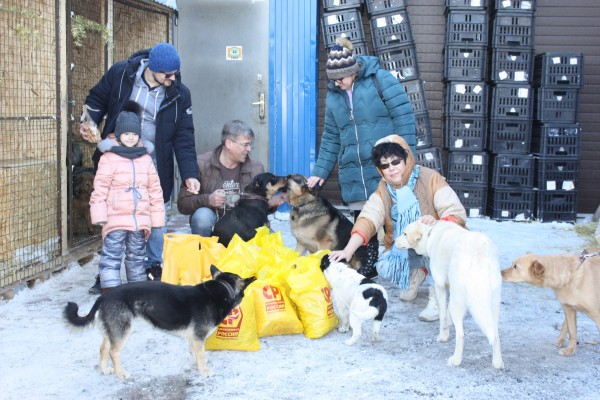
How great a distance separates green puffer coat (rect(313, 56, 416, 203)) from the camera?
5082 mm

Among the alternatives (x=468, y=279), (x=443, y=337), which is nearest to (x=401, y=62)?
(x=443, y=337)

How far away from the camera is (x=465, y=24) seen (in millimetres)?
7949

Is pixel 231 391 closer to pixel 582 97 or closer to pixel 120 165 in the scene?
pixel 120 165

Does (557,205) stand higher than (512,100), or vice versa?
(512,100)

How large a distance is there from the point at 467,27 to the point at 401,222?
173 inches

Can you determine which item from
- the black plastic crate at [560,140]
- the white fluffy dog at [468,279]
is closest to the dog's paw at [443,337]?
the white fluffy dog at [468,279]

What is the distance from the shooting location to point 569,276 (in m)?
3.52

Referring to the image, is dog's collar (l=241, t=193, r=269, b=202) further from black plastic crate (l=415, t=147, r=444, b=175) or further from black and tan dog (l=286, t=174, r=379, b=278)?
black plastic crate (l=415, t=147, r=444, b=175)

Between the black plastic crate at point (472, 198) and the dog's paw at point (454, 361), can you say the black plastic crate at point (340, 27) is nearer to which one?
the black plastic crate at point (472, 198)

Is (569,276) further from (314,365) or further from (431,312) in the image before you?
(314,365)

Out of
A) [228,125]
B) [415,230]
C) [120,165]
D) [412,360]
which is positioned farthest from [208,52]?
[412,360]

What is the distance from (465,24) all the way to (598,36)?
1878 millimetres

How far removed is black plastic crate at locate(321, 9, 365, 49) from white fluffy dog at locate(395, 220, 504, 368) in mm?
4583

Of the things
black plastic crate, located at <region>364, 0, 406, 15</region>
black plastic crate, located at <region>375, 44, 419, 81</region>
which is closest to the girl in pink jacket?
black plastic crate, located at <region>375, 44, 419, 81</region>
